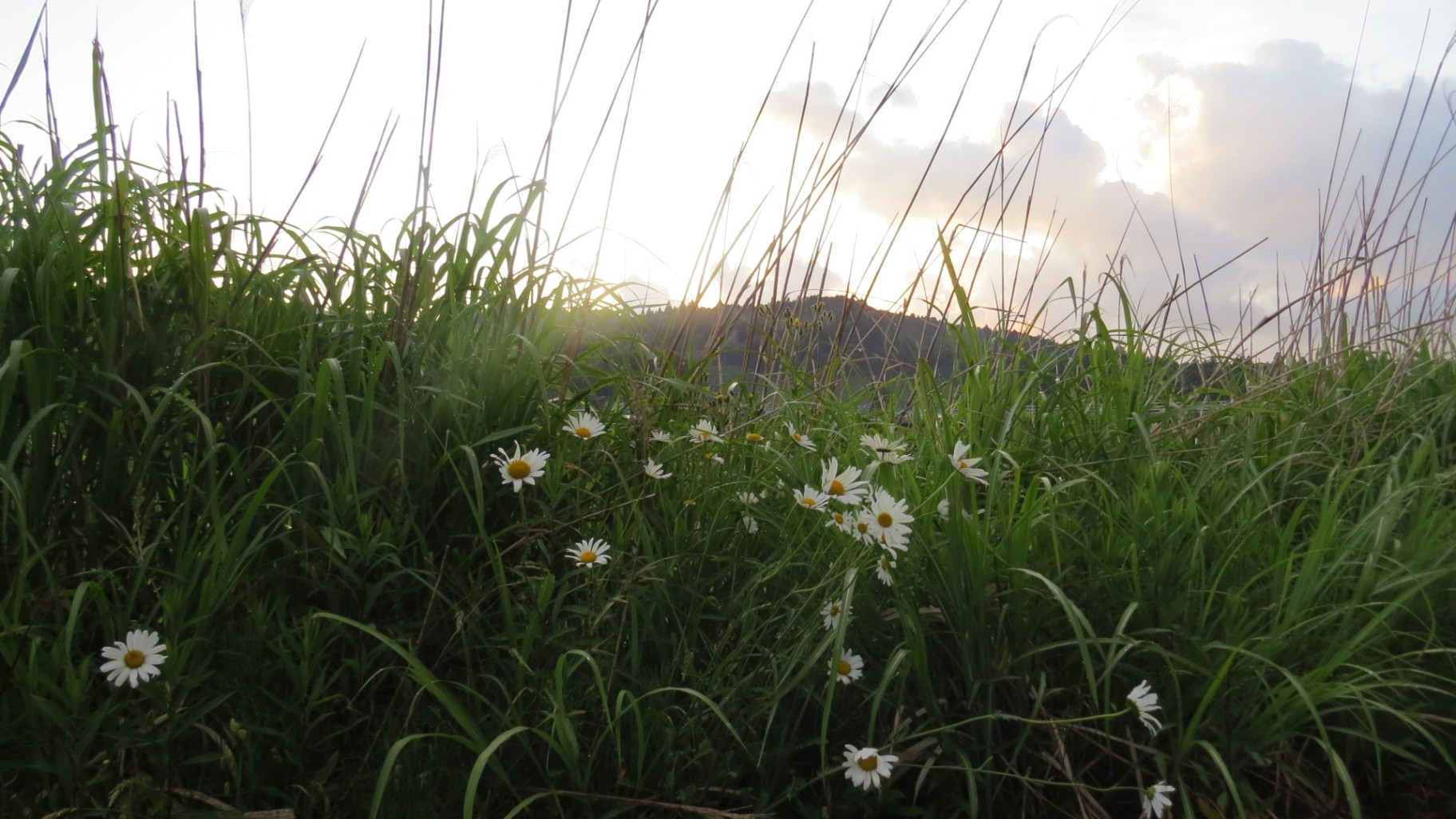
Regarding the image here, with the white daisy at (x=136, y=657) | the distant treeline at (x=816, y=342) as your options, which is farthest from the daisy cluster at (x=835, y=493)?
the white daisy at (x=136, y=657)

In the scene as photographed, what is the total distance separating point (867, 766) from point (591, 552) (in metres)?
0.51

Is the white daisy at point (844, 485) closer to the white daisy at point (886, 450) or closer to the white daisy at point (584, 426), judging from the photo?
the white daisy at point (886, 450)

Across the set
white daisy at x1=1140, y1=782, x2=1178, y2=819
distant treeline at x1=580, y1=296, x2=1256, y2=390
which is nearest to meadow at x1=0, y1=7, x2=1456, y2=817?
white daisy at x1=1140, y1=782, x2=1178, y2=819

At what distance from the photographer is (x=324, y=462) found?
61.3 inches

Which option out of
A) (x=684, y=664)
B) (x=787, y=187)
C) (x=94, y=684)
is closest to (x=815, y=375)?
(x=787, y=187)

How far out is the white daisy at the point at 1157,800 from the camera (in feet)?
4.10

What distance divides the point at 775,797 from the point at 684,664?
0.22 metres

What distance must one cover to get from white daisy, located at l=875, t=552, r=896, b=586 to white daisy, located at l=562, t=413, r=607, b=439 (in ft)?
1.87

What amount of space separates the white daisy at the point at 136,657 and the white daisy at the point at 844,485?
3.09 feet

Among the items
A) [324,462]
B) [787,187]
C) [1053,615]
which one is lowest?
[1053,615]

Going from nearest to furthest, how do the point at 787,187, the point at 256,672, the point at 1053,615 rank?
the point at 256,672
the point at 1053,615
the point at 787,187

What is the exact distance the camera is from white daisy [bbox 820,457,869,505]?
4.89 ft

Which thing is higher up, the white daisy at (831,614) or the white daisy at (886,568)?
the white daisy at (886,568)

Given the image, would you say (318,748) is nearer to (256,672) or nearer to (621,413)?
(256,672)
